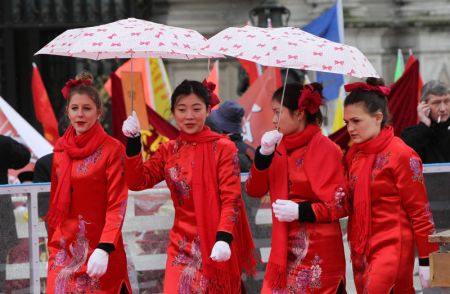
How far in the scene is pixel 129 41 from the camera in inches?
251

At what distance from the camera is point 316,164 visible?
6.36m

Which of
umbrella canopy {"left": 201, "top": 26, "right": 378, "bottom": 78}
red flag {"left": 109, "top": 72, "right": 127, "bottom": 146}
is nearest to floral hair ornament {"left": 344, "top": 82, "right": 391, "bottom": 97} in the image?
umbrella canopy {"left": 201, "top": 26, "right": 378, "bottom": 78}

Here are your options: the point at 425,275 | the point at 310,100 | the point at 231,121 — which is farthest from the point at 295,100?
the point at 231,121

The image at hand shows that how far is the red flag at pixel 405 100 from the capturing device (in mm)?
10484

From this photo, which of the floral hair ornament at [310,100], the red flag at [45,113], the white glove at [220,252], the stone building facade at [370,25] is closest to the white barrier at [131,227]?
the floral hair ornament at [310,100]

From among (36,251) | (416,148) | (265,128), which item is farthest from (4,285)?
(265,128)

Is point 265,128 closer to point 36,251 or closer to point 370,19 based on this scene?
point 36,251

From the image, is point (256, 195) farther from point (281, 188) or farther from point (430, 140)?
point (430, 140)

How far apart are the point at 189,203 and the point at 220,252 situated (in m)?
0.40

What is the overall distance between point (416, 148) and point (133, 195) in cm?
178

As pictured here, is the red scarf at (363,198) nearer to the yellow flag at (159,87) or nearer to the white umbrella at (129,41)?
the white umbrella at (129,41)

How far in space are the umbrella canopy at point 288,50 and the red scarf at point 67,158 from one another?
0.73 meters

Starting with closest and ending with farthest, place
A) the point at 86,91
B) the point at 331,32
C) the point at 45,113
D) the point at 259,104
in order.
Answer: the point at 86,91, the point at 259,104, the point at 45,113, the point at 331,32

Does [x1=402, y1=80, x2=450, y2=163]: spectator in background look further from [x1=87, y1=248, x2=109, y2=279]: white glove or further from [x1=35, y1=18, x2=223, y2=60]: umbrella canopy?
[x1=87, y1=248, x2=109, y2=279]: white glove
